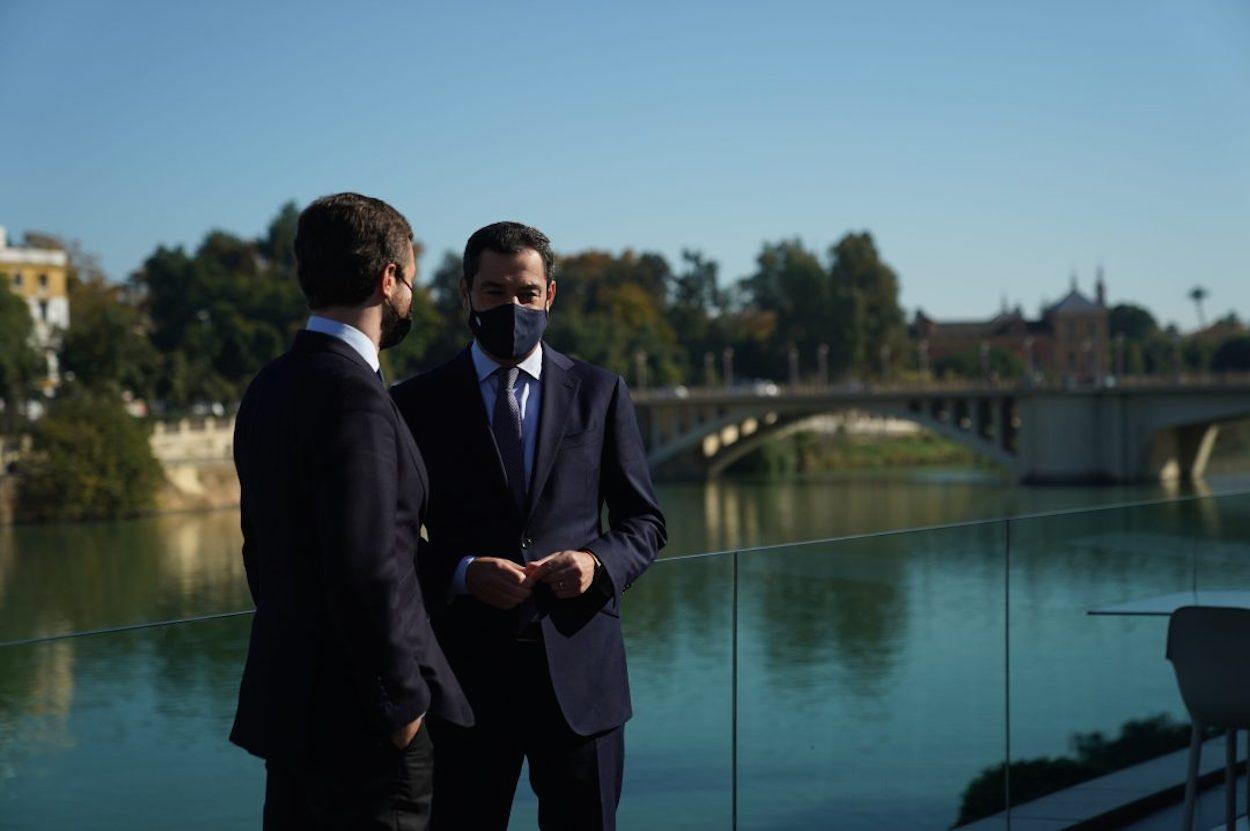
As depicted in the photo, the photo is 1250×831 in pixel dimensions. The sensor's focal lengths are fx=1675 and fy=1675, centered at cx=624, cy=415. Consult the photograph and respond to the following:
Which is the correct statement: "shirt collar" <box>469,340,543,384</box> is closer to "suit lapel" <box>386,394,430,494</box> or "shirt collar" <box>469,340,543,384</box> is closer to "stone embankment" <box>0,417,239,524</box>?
"suit lapel" <box>386,394,430,494</box>

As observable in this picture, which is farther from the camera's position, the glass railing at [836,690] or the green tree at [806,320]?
the green tree at [806,320]

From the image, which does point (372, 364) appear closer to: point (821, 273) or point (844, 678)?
point (844, 678)

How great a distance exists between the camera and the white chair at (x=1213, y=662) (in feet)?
10.4

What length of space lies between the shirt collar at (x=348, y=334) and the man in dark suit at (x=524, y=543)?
1.19 feet

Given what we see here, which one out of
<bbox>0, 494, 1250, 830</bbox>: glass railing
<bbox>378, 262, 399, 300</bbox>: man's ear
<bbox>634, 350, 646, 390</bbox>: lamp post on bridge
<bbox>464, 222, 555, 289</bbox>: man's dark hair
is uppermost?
<bbox>634, 350, 646, 390</bbox>: lamp post on bridge

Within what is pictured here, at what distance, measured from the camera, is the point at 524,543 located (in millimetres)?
2434

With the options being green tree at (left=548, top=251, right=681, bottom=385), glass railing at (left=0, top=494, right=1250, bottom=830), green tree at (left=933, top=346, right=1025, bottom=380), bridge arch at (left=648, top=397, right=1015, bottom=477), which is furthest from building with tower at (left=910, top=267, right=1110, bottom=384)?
glass railing at (left=0, top=494, right=1250, bottom=830)

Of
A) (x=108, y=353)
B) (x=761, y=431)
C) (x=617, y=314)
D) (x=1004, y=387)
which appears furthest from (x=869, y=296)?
(x=108, y=353)

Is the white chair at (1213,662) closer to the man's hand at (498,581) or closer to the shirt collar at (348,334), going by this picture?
the man's hand at (498,581)

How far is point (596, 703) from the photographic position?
2.46 metres

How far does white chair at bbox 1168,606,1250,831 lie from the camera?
317 centimetres

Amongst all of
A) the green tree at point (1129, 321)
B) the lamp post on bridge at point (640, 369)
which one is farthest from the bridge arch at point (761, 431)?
the green tree at point (1129, 321)

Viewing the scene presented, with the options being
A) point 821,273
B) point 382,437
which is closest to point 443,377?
point 382,437

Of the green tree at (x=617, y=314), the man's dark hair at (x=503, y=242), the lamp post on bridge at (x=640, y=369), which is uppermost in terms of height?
the green tree at (x=617, y=314)
